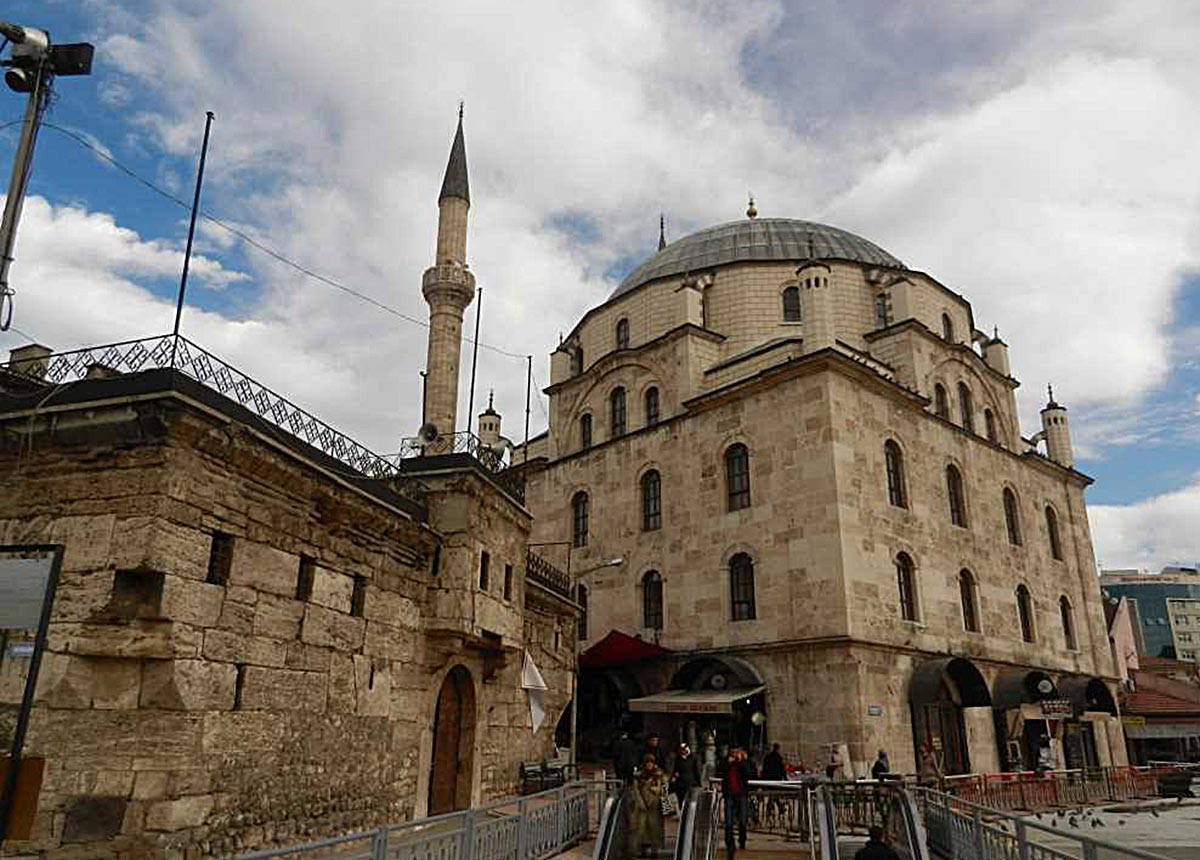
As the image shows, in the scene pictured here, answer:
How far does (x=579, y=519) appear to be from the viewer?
25.4 meters

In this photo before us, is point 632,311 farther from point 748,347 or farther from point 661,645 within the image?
point 661,645

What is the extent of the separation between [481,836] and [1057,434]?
27220 millimetres

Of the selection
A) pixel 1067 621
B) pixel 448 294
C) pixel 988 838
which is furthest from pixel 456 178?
pixel 1067 621

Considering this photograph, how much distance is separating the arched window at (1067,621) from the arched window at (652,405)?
43.9 feet

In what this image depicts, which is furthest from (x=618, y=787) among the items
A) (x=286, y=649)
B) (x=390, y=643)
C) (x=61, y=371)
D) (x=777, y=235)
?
(x=777, y=235)

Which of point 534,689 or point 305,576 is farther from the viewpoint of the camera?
point 534,689

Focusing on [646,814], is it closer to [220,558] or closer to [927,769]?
[220,558]

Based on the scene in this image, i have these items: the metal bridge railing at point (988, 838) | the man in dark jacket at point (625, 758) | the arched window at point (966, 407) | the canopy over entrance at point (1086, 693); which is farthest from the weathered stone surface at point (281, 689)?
the arched window at point (966, 407)

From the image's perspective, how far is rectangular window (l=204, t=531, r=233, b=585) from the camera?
8.24 metres

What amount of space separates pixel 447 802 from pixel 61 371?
7.71 metres

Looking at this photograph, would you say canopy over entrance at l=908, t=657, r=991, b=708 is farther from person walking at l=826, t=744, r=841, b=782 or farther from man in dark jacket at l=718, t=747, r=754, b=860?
man in dark jacket at l=718, t=747, r=754, b=860

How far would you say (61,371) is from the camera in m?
8.55

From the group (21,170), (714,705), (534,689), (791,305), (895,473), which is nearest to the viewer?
(21,170)

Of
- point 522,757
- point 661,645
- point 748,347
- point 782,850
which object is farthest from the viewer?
point 748,347
